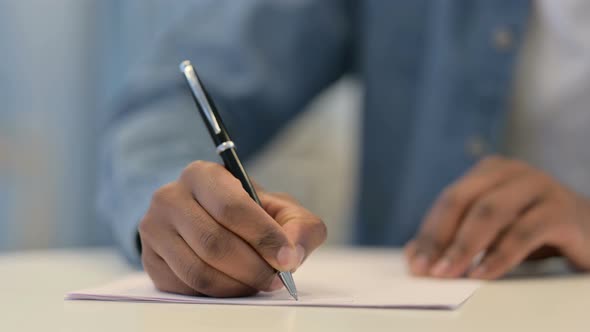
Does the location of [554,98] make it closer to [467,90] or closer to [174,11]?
→ [467,90]

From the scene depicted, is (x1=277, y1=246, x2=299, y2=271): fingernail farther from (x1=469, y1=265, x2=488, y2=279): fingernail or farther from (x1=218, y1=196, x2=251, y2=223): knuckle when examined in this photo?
(x1=469, y1=265, x2=488, y2=279): fingernail

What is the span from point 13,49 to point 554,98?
87cm

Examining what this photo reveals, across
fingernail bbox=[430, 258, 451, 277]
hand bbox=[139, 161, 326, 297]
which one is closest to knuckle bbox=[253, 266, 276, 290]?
hand bbox=[139, 161, 326, 297]

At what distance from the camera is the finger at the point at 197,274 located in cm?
40

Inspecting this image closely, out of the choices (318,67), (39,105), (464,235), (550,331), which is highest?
(39,105)

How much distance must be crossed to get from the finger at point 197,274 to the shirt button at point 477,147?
524 millimetres

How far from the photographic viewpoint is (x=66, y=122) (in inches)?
48.2

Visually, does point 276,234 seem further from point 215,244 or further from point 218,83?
point 218,83

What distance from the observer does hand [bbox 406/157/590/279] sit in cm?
53

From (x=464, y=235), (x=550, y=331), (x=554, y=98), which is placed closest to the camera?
(x=550, y=331)

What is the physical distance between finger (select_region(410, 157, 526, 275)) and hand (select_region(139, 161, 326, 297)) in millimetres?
165

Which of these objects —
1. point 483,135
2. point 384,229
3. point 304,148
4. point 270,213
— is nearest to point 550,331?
point 270,213

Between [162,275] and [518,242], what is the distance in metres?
0.28

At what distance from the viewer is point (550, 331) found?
35cm
